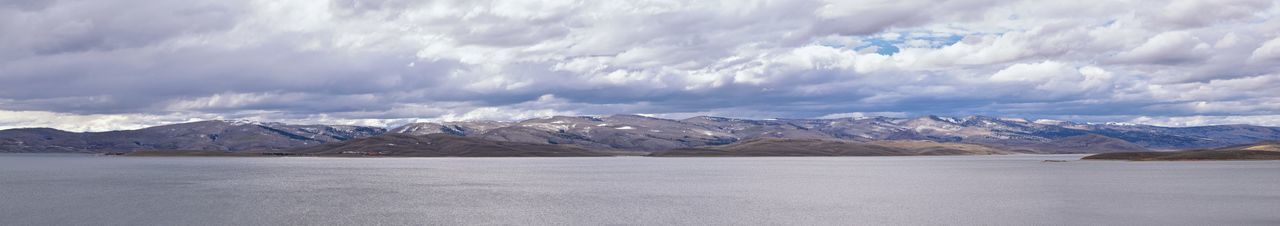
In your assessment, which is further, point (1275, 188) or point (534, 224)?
point (1275, 188)

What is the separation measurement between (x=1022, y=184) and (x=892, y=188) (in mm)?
19503

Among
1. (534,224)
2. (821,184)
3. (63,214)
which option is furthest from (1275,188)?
(63,214)

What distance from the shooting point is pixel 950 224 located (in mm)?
68375

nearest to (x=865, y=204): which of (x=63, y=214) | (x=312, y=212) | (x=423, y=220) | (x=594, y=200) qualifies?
(x=594, y=200)

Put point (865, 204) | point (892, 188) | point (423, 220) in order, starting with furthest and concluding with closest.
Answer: point (892, 188)
point (865, 204)
point (423, 220)

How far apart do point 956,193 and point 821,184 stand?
25.9 metres

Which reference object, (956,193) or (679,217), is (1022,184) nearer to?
(956,193)

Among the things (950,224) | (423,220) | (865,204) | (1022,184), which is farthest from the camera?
(1022,184)

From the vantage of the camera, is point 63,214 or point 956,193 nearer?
point 63,214

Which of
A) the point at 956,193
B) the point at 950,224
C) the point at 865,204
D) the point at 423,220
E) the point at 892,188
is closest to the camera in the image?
the point at 950,224

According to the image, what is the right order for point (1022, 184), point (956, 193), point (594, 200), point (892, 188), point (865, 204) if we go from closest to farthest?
1. point (865, 204)
2. point (594, 200)
3. point (956, 193)
4. point (892, 188)
5. point (1022, 184)

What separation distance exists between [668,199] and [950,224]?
34046mm

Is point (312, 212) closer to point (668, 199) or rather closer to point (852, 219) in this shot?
point (668, 199)

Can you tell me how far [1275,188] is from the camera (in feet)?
357
